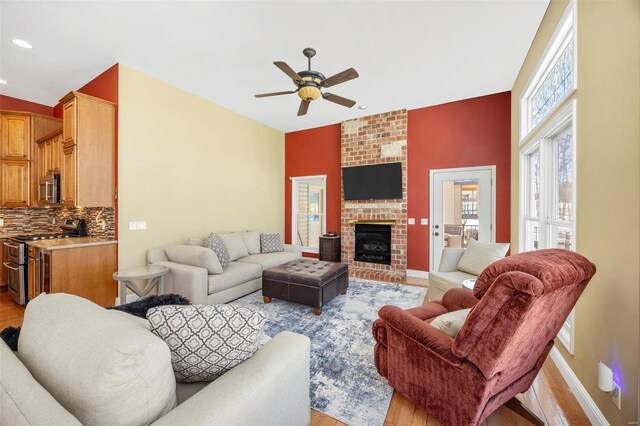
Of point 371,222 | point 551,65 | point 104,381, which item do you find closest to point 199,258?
point 104,381

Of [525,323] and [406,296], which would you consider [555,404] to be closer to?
[525,323]

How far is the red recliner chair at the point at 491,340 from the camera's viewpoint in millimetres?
1185

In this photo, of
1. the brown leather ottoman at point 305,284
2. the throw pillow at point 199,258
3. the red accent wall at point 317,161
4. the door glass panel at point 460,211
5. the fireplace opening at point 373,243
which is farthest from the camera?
the red accent wall at point 317,161

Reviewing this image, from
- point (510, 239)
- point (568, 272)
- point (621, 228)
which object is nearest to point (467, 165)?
point (510, 239)

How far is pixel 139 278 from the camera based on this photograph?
2.96 m

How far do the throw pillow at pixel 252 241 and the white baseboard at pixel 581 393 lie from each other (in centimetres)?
421

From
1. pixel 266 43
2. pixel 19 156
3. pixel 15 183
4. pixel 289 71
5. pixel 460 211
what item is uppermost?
pixel 266 43

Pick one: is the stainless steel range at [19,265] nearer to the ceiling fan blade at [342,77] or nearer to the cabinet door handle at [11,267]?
the cabinet door handle at [11,267]

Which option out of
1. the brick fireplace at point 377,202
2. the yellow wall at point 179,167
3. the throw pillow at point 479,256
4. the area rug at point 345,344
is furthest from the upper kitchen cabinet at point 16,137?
the throw pillow at point 479,256

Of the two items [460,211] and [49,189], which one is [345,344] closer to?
[460,211]

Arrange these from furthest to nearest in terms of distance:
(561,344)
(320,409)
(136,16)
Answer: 1. (136,16)
2. (561,344)
3. (320,409)

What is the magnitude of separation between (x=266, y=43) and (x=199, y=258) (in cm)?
274

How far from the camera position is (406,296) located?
3.89 m

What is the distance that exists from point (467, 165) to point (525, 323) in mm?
4003
